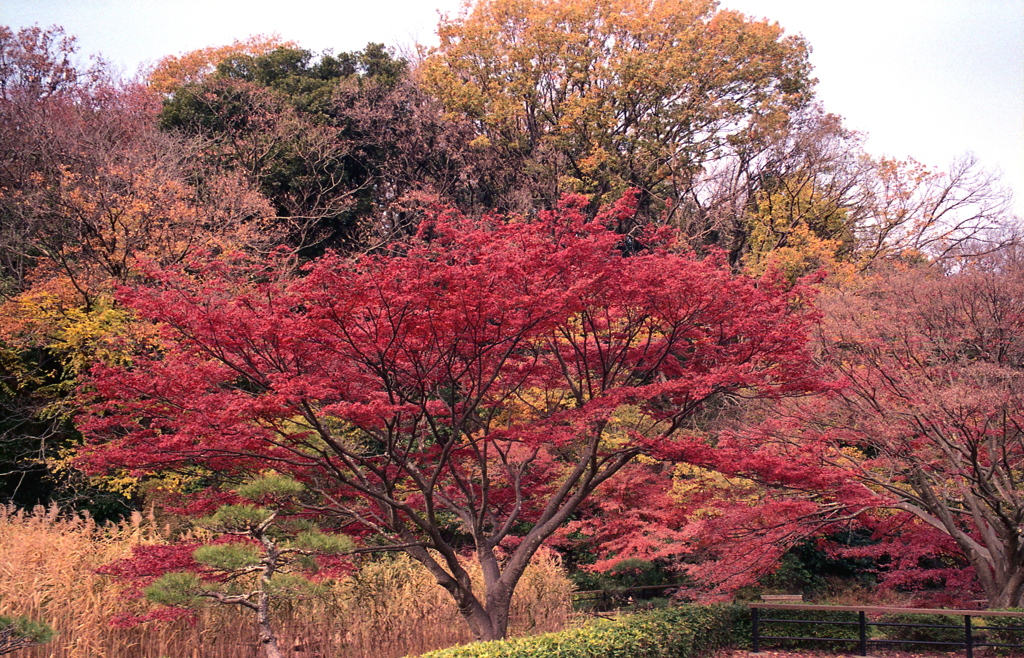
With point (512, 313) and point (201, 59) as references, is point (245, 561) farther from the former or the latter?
point (201, 59)

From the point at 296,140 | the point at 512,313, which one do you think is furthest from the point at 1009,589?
the point at 296,140

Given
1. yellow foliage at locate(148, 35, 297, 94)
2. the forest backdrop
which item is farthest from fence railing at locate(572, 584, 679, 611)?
yellow foliage at locate(148, 35, 297, 94)

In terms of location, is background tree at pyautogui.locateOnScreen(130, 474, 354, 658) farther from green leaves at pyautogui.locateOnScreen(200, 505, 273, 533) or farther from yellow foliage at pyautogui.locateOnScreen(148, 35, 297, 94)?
yellow foliage at pyautogui.locateOnScreen(148, 35, 297, 94)

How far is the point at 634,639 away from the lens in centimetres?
748

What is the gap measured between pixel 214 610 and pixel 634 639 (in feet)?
13.2

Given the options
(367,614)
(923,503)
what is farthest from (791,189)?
(367,614)

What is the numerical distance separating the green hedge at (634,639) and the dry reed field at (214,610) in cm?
172

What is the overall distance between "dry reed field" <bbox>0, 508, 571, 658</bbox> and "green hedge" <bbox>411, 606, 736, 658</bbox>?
67.7 inches

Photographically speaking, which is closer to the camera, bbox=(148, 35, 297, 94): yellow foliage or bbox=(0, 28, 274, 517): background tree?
bbox=(0, 28, 274, 517): background tree

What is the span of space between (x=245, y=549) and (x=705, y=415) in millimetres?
12676

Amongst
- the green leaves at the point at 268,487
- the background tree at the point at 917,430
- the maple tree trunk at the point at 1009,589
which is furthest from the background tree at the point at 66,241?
the maple tree trunk at the point at 1009,589

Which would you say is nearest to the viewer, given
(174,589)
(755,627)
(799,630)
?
(174,589)

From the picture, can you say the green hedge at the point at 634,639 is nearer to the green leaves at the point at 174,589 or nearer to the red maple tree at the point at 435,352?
the red maple tree at the point at 435,352

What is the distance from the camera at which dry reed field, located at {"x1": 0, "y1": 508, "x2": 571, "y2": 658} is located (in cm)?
695
